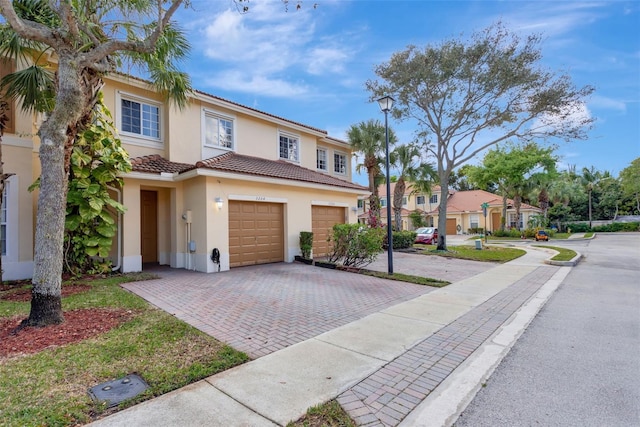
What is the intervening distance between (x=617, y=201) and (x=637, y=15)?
178 ft

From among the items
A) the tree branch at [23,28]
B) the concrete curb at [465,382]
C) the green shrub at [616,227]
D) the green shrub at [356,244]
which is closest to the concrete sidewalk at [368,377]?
the concrete curb at [465,382]

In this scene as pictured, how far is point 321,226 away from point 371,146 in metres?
7.44

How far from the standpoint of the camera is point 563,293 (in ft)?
26.5

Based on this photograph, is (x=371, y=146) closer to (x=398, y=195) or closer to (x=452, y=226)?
(x=398, y=195)

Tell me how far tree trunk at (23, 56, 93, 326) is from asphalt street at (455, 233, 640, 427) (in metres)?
6.15

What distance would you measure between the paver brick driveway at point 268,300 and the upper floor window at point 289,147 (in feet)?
25.1

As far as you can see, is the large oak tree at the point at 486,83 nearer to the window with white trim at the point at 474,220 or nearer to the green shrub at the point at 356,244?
the green shrub at the point at 356,244

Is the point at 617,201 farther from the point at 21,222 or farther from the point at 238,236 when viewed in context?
the point at 21,222

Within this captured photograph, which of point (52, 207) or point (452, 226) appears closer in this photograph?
point (52, 207)

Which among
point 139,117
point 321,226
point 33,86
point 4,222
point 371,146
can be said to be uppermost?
point 371,146

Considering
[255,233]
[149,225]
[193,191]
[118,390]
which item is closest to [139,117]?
[193,191]

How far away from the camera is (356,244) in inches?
442

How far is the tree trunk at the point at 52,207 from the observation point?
16.6ft

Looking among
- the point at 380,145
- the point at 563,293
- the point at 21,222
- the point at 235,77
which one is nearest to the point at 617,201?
the point at 380,145
